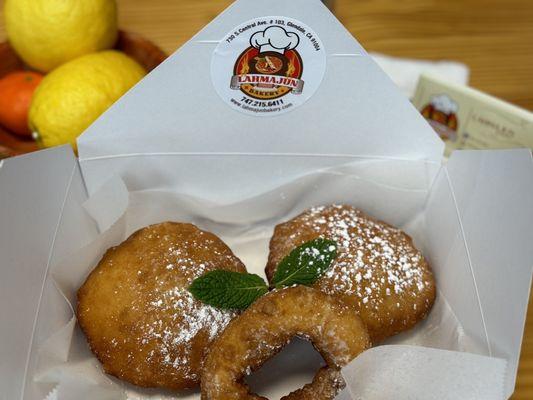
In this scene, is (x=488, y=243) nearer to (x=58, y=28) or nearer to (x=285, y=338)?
(x=285, y=338)

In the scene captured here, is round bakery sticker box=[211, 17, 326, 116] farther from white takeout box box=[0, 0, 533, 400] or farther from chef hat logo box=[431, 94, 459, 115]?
chef hat logo box=[431, 94, 459, 115]

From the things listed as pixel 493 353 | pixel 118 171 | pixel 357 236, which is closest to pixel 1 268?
pixel 118 171

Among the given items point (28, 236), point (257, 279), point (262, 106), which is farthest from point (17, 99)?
point (257, 279)

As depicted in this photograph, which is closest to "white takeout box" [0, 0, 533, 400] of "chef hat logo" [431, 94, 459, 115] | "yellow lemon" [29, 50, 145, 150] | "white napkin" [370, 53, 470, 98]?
"yellow lemon" [29, 50, 145, 150]

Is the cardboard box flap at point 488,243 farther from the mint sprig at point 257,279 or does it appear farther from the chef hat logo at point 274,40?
the chef hat logo at point 274,40

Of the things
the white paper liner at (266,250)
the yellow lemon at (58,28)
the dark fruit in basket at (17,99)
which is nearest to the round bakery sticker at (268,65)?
the white paper liner at (266,250)

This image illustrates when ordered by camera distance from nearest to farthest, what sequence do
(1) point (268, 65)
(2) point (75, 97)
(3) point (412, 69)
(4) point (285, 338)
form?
(4) point (285, 338) → (1) point (268, 65) → (2) point (75, 97) → (3) point (412, 69)

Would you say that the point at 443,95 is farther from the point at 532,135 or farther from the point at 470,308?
the point at 470,308
